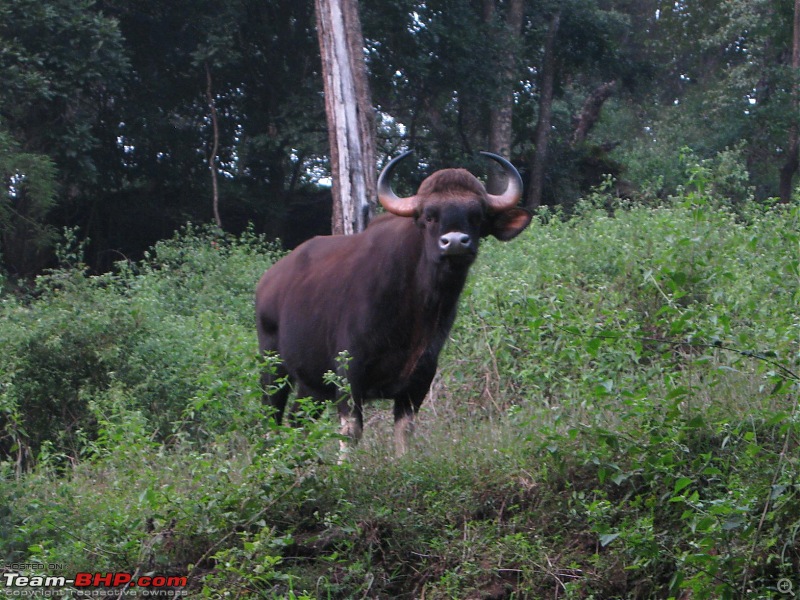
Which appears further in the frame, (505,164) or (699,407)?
(505,164)

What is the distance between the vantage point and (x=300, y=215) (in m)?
21.0

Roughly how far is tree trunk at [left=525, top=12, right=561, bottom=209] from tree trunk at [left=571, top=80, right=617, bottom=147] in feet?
4.02

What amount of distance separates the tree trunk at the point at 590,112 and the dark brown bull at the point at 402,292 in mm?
16727

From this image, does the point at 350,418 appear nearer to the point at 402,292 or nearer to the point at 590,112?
the point at 402,292

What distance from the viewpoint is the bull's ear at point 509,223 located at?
7.05 m

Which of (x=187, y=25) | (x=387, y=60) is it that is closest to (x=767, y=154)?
(x=387, y=60)

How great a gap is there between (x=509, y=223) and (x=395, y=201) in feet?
2.75

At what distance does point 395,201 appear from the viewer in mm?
7016

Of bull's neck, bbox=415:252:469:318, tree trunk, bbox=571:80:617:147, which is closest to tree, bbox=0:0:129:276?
bull's neck, bbox=415:252:469:318

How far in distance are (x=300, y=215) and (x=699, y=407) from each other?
1623 cm

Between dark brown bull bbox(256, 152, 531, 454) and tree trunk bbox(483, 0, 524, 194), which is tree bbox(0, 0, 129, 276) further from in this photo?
dark brown bull bbox(256, 152, 531, 454)

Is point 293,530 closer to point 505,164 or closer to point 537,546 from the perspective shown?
point 537,546

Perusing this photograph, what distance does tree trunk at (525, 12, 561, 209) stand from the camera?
20828mm

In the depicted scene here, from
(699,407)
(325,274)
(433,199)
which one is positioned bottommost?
(699,407)
